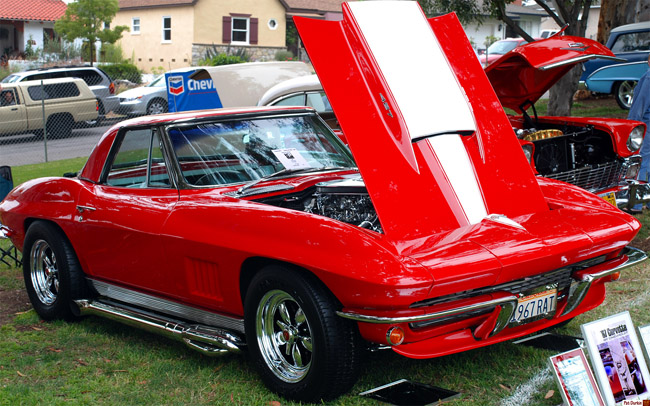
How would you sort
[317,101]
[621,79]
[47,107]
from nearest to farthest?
[317,101], [621,79], [47,107]

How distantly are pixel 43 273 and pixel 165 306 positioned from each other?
145 centimetres

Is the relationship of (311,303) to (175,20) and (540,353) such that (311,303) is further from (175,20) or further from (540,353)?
(175,20)

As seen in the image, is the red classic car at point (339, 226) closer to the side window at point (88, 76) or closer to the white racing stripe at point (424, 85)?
the white racing stripe at point (424, 85)

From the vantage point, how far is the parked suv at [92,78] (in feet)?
68.6

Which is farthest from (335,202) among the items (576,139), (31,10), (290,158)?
(31,10)

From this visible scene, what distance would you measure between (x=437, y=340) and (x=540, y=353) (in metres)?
1.02

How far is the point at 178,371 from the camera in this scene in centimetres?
424

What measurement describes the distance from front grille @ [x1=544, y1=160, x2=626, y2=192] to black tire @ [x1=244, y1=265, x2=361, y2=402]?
3.42m

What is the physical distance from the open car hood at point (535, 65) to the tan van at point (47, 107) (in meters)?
14.0

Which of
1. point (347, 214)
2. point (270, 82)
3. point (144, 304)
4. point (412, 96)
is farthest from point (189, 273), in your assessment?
point (270, 82)

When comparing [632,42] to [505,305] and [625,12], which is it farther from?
[505,305]

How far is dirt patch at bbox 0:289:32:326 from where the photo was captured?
5.49 meters

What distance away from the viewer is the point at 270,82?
10.8m

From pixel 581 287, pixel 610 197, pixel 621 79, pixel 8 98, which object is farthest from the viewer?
pixel 8 98
